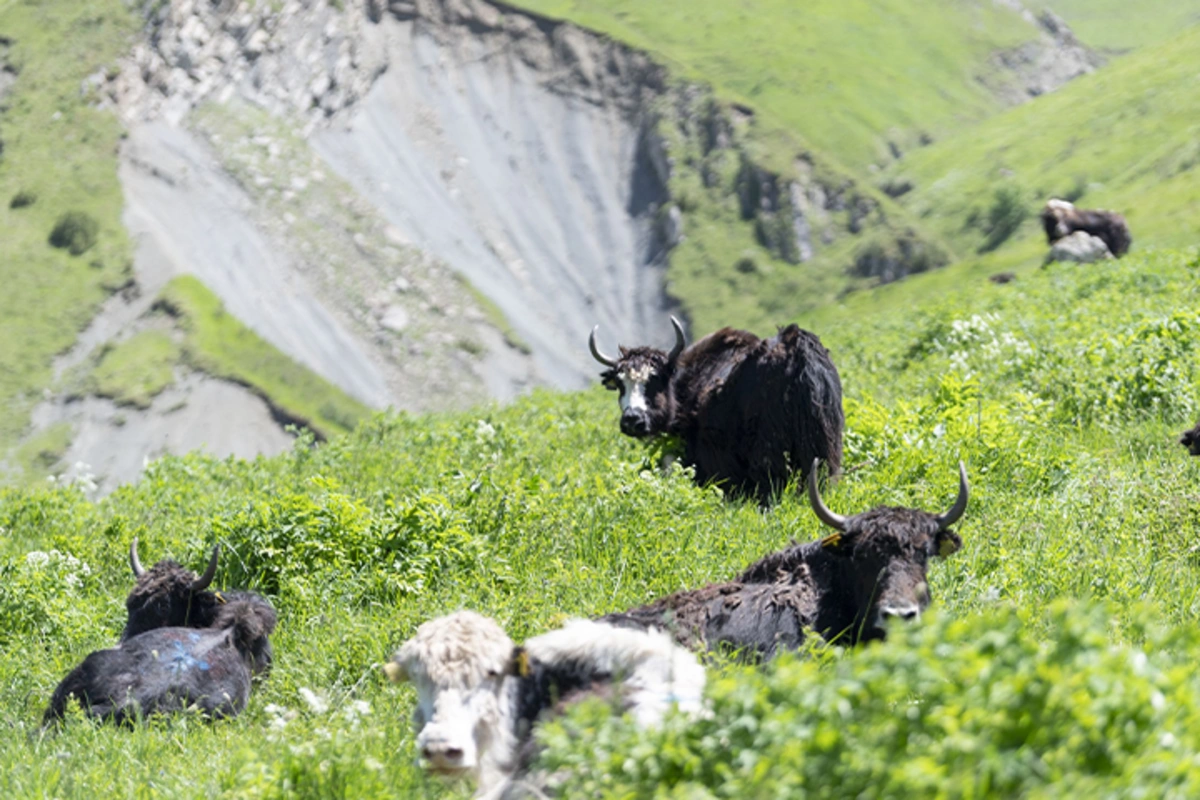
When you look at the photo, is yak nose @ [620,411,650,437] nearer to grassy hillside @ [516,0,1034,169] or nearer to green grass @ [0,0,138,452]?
green grass @ [0,0,138,452]

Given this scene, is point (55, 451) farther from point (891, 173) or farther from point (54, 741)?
point (891, 173)

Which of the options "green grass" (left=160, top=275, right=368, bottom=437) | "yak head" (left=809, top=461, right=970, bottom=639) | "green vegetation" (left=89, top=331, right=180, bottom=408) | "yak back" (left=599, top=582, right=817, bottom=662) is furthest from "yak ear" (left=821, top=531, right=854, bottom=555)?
"green vegetation" (left=89, top=331, right=180, bottom=408)

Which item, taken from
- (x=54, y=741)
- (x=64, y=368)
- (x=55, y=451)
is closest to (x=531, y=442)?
(x=54, y=741)

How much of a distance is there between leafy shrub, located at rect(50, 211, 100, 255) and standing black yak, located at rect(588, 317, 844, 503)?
8931cm

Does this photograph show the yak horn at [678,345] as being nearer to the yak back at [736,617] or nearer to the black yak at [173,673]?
the black yak at [173,673]

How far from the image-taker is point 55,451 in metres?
75.6

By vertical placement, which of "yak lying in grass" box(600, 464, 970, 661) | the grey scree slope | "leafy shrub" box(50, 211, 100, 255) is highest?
"yak lying in grass" box(600, 464, 970, 661)

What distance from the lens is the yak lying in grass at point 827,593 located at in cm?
656

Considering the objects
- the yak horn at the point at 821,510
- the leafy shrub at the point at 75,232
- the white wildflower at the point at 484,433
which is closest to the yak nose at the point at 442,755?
the yak horn at the point at 821,510

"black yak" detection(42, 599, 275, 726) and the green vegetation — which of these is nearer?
"black yak" detection(42, 599, 275, 726)

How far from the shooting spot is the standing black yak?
34.8 feet

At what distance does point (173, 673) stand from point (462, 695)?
3.36 metres

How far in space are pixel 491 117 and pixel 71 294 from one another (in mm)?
46717

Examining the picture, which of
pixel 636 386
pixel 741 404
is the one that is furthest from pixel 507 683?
pixel 636 386
